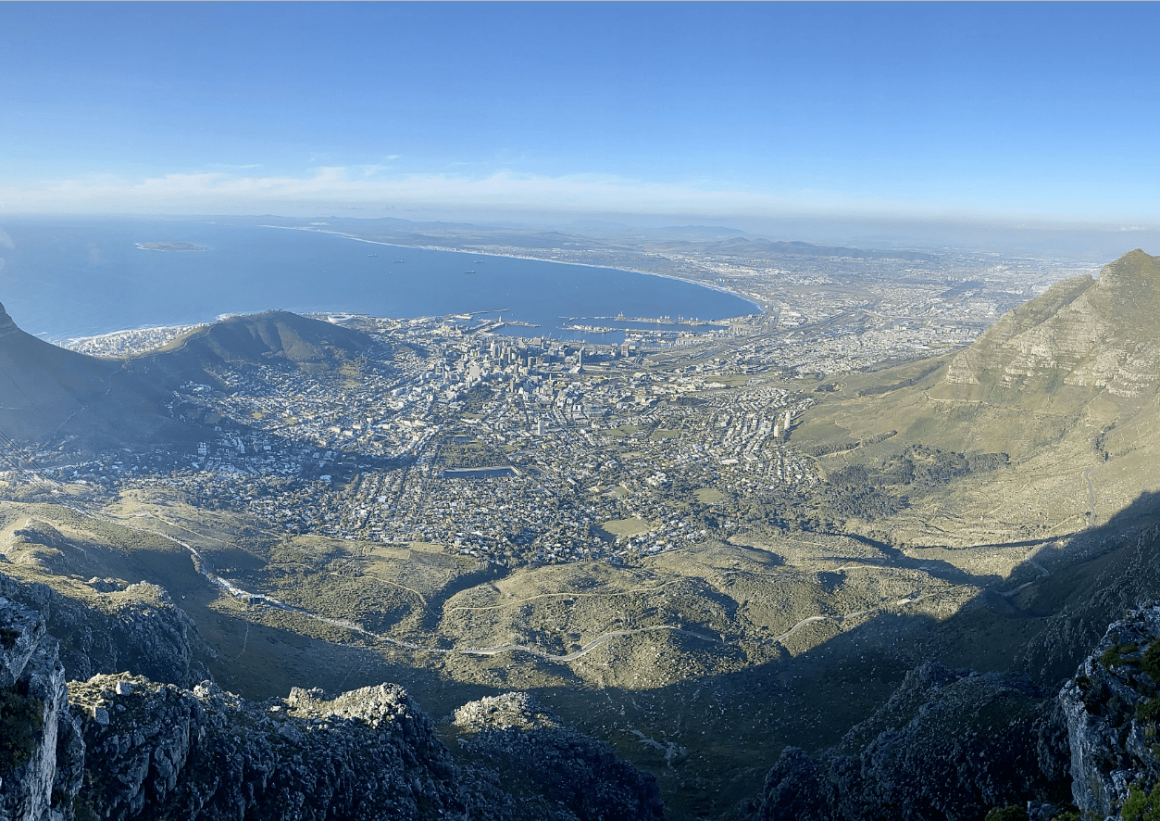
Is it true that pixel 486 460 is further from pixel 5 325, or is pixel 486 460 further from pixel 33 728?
pixel 33 728

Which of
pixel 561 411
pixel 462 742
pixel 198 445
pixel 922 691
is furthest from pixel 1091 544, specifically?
pixel 198 445

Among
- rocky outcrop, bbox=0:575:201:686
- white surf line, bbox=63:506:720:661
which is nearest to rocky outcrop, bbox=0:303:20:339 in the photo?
white surf line, bbox=63:506:720:661

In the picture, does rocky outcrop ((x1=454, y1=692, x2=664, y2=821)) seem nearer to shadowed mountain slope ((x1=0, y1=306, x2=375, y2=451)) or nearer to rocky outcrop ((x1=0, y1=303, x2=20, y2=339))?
shadowed mountain slope ((x1=0, y1=306, x2=375, y2=451))

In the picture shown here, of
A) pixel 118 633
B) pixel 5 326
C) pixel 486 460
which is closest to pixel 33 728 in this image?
pixel 118 633

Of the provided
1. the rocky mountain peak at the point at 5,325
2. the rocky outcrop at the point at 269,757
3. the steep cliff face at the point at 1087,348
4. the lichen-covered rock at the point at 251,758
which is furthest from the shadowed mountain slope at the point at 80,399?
the steep cliff face at the point at 1087,348

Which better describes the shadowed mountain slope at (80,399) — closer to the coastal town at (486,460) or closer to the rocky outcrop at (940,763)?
the coastal town at (486,460)

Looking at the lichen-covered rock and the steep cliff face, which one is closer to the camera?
the lichen-covered rock
